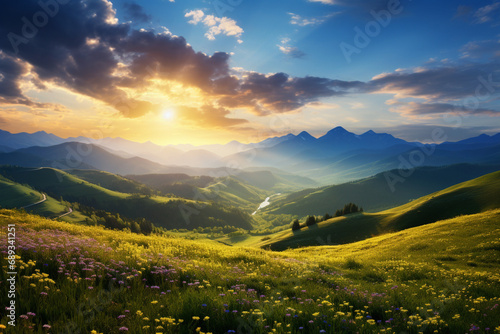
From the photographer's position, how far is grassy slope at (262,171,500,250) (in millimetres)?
54500

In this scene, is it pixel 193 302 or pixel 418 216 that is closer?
pixel 193 302

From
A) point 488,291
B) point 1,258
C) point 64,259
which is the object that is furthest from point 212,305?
point 488,291

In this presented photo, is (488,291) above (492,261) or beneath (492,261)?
above

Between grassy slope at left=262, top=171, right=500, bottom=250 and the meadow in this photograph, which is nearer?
the meadow

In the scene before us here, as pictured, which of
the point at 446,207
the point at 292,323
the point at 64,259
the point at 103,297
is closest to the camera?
the point at 292,323

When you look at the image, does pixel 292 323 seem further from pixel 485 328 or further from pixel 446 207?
pixel 446 207

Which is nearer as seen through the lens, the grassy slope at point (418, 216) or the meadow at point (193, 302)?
the meadow at point (193, 302)

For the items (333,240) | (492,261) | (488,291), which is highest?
(488,291)

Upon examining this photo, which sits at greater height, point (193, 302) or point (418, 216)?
point (193, 302)

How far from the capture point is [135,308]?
18.4 ft

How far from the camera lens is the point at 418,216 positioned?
202 feet

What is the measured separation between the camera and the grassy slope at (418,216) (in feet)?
179

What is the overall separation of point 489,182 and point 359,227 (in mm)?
33361

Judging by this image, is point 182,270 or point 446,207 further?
point 446,207
